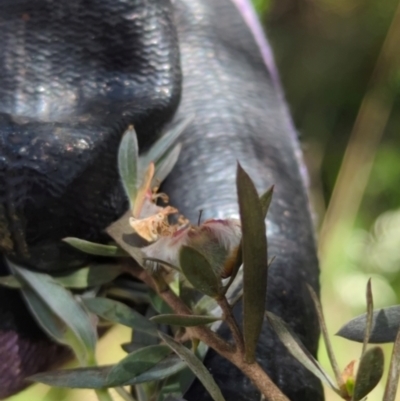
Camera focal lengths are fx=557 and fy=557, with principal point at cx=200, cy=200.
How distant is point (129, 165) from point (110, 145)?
2 centimetres

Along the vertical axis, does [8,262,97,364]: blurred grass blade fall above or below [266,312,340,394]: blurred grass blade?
below

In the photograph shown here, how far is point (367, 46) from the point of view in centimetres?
88

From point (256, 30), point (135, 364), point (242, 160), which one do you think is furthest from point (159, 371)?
point (256, 30)

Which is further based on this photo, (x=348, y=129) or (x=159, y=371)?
(x=348, y=129)

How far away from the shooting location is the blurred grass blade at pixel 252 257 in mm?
114

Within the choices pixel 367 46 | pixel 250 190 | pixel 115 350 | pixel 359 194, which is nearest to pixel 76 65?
pixel 250 190

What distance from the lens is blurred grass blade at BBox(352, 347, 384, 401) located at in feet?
0.41

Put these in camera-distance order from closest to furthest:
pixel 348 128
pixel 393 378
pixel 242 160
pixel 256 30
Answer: pixel 393 378 → pixel 242 160 → pixel 256 30 → pixel 348 128

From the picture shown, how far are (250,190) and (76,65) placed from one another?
15 centimetres

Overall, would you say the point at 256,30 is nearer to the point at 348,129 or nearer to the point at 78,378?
the point at 78,378

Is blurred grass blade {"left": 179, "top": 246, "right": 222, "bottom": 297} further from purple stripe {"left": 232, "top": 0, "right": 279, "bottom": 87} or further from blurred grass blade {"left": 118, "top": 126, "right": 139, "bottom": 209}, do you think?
purple stripe {"left": 232, "top": 0, "right": 279, "bottom": 87}

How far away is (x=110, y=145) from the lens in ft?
0.65

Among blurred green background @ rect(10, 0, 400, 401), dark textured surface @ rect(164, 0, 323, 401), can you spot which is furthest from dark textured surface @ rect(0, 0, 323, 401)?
blurred green background @ rect(10, 0, 400, 401)

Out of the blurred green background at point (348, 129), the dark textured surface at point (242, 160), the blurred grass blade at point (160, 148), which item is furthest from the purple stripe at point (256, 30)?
the blurred green background at point (348, 129)
